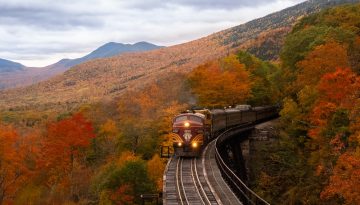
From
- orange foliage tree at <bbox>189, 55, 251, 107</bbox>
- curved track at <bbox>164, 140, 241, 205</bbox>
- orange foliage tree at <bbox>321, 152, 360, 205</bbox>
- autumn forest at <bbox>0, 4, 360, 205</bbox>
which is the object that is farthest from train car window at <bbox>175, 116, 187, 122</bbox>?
orange foliage tree at <bbox>189, 55, 251, 107</bbox>

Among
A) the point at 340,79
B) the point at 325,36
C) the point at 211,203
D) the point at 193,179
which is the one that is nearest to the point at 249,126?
the point at 325,36

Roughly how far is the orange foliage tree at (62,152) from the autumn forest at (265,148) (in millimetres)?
147

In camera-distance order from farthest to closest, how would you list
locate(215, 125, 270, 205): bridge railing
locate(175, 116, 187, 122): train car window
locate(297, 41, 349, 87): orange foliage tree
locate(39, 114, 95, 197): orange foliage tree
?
1. locate(39, 114, 95, 197): orange foliage tree
2. locate(297, 41, 349, 87): orange foliage tree
3. locate(175, 116, 187, 122): train car window
4. locate(215, 125, 270, 205): bridge railing

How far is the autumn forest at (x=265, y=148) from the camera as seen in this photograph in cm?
3519

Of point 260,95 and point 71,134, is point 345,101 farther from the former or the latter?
point 260,95

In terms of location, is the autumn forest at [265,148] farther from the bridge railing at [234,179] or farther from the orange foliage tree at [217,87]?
the bridge railing at [234,179]

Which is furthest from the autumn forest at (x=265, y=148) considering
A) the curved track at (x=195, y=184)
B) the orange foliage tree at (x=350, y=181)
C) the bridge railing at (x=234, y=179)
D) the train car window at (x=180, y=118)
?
the train car window at (x=180, y=118)

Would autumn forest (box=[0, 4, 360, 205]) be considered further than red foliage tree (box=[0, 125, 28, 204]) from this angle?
No

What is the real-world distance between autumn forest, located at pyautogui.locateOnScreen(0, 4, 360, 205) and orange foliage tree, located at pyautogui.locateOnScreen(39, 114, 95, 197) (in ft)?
0.48

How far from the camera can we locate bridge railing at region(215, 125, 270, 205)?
23906 millimetres

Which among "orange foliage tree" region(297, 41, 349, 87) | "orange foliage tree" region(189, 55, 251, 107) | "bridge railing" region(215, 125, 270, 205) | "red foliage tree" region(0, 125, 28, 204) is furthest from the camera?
"orange foliage tree" region(189, 55, 251, 107)

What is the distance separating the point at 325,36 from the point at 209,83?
23.0 metres

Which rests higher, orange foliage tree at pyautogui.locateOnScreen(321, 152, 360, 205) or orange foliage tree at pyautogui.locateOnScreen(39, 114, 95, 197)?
orange foliage tree at pyautogui.locateOnScreen(321, 152, 360, 205)

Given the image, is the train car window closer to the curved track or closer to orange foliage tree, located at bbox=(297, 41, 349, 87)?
the curved track
